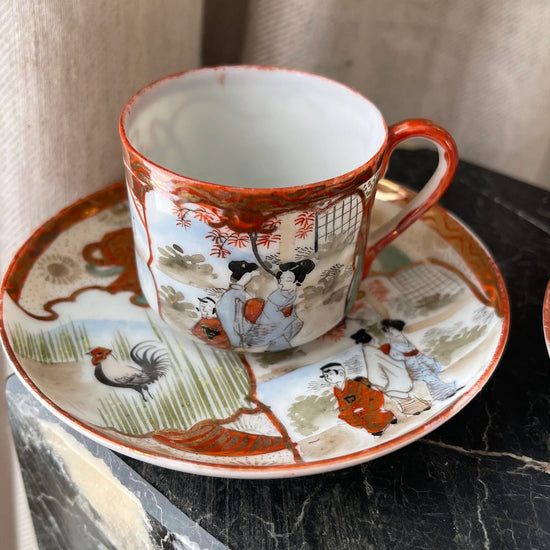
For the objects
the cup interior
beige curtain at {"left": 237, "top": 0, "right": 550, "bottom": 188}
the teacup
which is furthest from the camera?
beige curtain at {"left": 237, "top": 0, "right": 550, "bottom": 188}

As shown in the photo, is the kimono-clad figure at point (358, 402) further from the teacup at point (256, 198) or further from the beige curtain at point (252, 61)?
the beige curtain at point (252, 61)

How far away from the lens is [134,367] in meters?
0.45

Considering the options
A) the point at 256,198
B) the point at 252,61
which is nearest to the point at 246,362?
the point at 256,198

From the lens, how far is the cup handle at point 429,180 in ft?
1.44

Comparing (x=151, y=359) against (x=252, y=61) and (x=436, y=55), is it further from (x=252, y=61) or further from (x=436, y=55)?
(x=436, y=55)

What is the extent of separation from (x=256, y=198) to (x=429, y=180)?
0.59 ft

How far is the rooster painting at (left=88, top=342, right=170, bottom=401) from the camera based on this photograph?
1.43 ft

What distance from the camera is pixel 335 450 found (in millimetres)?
384

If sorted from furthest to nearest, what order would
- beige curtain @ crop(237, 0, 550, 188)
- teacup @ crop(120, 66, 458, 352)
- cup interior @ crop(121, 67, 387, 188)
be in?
beige curtain @ crop(237, 0, 550, 188) → cup interior @ crop(121, 67, 387, 188) → teacup @ crop(120, 66, 458, 352)

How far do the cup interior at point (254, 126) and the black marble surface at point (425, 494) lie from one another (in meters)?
0.21

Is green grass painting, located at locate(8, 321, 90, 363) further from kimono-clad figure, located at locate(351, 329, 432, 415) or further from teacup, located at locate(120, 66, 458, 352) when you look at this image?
kimono-clad figure, located at locate(351, 329, 432, 415)

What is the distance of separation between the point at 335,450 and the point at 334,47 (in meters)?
0.50

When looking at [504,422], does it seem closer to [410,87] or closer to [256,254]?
[256,254]

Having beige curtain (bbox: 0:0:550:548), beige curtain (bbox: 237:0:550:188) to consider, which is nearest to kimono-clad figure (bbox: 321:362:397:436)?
beige curtain (bbox: 0:0:550:548)
